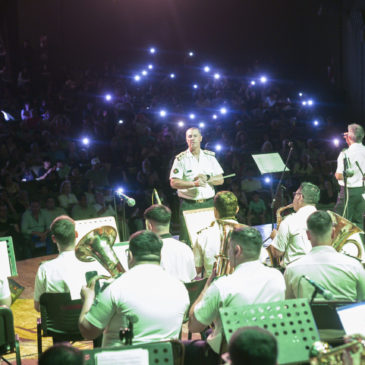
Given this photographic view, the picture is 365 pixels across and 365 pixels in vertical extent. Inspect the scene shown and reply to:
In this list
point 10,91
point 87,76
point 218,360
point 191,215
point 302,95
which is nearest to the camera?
point 218,360

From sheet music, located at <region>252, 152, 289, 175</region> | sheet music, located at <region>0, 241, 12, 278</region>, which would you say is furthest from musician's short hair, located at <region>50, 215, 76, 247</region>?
sheet music, located at <region>252, 152, 289, 175</region>

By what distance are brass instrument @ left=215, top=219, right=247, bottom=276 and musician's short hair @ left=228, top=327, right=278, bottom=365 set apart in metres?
2.00

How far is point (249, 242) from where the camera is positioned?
3721mm

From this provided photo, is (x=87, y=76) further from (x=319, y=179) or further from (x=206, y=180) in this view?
(x=206, y=180)

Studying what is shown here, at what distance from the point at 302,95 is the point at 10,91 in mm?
8813

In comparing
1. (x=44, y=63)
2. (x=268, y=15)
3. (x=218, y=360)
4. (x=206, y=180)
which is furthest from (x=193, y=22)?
(x=218, y=360)

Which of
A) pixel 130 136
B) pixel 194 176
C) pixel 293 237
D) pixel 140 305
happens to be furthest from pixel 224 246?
pixel 130 136

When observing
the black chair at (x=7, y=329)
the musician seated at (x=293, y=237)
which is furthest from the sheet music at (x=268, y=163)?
the black chair at (x=7, y=329)

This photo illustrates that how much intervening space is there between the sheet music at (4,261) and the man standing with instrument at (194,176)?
8.73 ft

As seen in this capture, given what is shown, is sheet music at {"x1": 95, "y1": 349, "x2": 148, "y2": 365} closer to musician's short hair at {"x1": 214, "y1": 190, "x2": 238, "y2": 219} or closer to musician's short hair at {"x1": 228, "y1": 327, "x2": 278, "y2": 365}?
musician's short hair at {"x1": 228, "y1": 327, "x2": 278, "y2": 365}

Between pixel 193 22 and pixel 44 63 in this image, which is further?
pixel 193 22

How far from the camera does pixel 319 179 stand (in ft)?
38.4

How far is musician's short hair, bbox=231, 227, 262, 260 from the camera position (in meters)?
3.71

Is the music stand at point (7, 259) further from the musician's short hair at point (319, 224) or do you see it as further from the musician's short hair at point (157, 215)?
the musician's short hair at point (319, 224)
